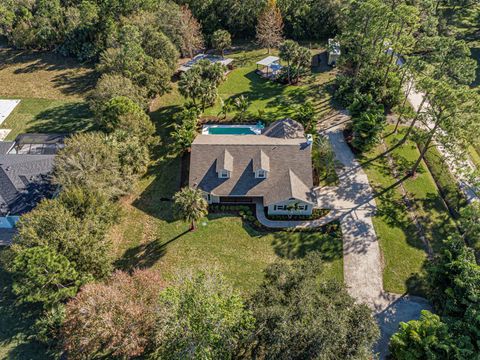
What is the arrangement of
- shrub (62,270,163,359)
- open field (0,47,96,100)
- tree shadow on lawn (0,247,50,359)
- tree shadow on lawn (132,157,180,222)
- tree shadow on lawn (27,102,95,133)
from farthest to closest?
open field (0,47,96,100) < tree shadow on lawn (27,102,95,133) < tree shadow on lawn (132,157,180,222) < tree shadow on lawn (0,247,50,359) < shrub (62,270,163,359)

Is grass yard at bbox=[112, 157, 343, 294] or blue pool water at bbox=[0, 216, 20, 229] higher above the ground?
blue pool water at bbox=[0, 216, 20, 229]

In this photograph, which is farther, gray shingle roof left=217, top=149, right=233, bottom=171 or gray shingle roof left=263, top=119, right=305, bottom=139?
gray shingle roof left=263, top=119, right=305, bottom=139

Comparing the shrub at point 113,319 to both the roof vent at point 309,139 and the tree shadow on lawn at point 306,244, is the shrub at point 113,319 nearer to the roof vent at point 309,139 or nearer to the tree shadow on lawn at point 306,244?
the tree shadow on lawn at point 306,244

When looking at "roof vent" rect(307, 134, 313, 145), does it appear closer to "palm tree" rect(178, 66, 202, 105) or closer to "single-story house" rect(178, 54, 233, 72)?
"palm tree" rect(178, 66, 202, 105)

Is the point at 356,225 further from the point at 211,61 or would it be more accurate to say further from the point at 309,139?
the point at 211,61

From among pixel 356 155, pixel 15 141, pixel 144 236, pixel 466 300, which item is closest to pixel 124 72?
pixel 15 141

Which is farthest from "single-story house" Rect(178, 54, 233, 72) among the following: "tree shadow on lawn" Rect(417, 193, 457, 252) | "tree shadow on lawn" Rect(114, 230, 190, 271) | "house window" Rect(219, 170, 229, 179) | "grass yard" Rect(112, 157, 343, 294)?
"tree shadow on lawn" Rect(417, 193, 457, 252)


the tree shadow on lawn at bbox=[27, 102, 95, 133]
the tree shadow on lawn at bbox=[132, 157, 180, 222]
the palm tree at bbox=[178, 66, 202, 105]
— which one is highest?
the palm tree at bbox=[178, 66, 202, 105]
